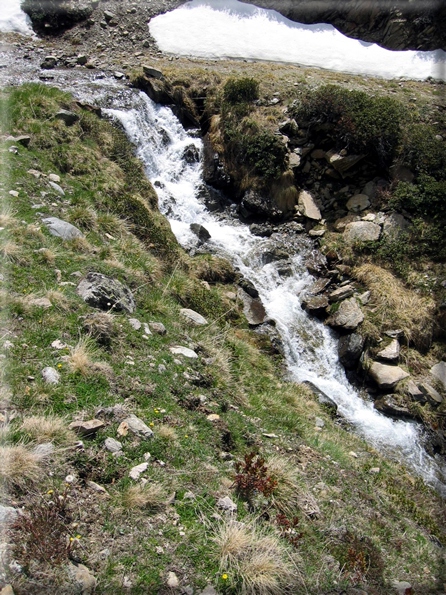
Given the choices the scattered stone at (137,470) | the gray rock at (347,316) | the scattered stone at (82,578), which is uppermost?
the scattered stone at (82,578)

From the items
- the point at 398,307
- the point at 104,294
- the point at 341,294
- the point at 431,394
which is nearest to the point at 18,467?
the point at 104,294

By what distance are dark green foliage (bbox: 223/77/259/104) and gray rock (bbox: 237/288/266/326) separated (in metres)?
9.01

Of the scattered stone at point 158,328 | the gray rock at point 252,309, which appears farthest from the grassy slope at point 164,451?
the gray rock at point 252,309

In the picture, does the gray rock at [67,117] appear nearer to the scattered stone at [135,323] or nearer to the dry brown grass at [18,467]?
the scattered stone at [135,323]

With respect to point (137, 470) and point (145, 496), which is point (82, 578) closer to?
point (145, 496)

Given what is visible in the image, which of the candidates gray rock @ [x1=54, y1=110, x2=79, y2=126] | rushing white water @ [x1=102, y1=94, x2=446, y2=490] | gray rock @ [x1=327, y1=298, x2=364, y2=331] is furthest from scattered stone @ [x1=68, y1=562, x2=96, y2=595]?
gray rock @ [x1=54, y1=110, x2=79, y2=126]

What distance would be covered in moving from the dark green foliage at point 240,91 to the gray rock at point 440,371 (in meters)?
12.2

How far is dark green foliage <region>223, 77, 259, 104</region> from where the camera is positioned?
55.3 feet

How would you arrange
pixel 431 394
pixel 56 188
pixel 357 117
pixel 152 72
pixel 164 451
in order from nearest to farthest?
1. pixel 164 451
2. pixel 56 188
3. pixel 431 394
4. pixel 357 117
5. pixel 152 72

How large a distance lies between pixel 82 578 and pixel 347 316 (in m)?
10.3

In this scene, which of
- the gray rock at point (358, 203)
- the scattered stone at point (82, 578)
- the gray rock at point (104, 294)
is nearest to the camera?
the scattered stone at point (82, 578)

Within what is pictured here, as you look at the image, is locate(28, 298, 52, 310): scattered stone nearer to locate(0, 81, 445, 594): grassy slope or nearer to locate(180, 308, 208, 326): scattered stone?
locate(0, 81, 445, 594): grassy slope

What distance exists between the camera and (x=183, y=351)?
22.7 ft

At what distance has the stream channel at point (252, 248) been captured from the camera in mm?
10344
